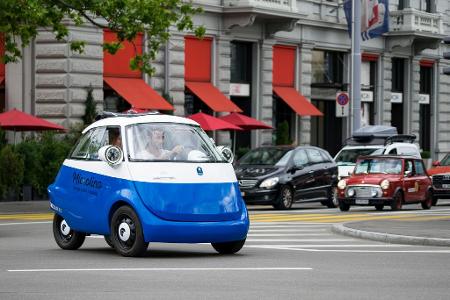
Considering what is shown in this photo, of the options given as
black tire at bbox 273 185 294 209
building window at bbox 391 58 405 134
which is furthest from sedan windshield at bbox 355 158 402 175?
building window at bbox 391 58 405 134

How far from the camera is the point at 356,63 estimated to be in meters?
45.1

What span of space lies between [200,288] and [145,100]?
93.5 ft

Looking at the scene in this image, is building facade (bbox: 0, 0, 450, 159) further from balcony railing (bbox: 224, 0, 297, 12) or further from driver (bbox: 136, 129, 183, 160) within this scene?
driver (bbox: 136, 129, 183, 160)

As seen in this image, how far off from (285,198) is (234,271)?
736 inches

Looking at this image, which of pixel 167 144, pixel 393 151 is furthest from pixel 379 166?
pixel 167 144

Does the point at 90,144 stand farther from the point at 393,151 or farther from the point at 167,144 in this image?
the point at 393,151

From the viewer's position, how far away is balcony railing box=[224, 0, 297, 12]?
45.3 m

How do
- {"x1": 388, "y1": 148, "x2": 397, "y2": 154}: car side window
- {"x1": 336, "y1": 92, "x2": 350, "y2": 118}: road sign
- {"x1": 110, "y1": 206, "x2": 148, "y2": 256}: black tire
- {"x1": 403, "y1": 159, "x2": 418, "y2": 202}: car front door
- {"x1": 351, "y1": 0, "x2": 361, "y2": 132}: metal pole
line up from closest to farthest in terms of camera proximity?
{"x1": 110, "y1": 206, "x2": 148, "y2": 256}: black tire
{"x1": 403, "y1": 159, "x2": 418, "y2": 202}: car front door
{"x1": 388, "y1": 148, "x2": 397, "y2": 154}: car side window
{"x1": 336, "y1": 92, "x2": 350, "y2": 118}: road sign
{"x1": 351, "y1": 0, "x2": 361, "y2": 132}: metal pole

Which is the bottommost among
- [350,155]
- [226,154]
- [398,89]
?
[350,155]

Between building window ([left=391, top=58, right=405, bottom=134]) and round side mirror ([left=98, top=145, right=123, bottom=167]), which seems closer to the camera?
round side mirror ([left=98, top=145, right=123, bottom=167])

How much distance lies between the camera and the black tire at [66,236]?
18.2 meters

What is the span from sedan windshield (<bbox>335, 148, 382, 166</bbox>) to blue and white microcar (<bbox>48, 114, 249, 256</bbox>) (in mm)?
21815

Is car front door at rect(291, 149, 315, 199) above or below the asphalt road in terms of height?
above

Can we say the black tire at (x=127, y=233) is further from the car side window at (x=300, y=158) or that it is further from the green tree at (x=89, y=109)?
the green tree at (x=89, y=109)
